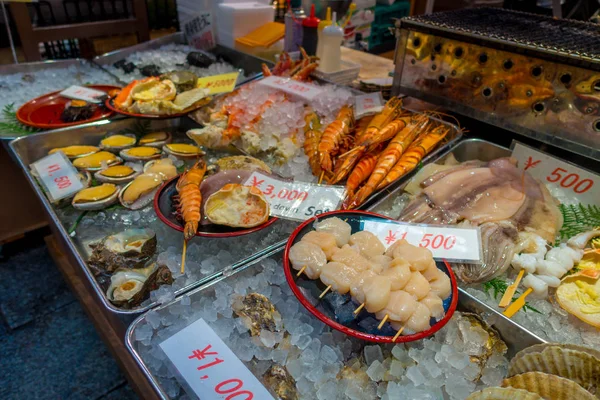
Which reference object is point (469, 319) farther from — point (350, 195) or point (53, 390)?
point (53, 390)

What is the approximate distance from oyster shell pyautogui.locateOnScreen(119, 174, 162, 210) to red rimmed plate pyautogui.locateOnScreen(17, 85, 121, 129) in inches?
31.5

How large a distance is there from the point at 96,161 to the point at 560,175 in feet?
7.77

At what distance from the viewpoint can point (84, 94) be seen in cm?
283

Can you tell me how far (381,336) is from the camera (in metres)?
1.24

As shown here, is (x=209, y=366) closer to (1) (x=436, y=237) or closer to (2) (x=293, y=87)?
(1) (x=436, y=237)

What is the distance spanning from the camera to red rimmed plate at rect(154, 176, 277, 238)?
5.32 ft

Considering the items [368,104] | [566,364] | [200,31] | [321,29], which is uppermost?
[321,29]

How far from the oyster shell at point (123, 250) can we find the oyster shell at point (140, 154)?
615 millimetres

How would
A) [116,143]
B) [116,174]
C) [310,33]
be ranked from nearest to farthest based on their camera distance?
[116,174]
[116,143]
[310,33]

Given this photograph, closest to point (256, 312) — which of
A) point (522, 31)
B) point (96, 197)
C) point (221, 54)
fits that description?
point (96, 197)

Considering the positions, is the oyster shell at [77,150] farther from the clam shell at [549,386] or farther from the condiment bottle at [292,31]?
the clam shell at [549,386]

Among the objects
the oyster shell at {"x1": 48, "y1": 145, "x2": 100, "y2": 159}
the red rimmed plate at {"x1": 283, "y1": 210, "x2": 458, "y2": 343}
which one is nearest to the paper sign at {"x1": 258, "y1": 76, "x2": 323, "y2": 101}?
the oyster shell at {"x1": 48, "y1": 145, "x2": 100, "y2": 159}

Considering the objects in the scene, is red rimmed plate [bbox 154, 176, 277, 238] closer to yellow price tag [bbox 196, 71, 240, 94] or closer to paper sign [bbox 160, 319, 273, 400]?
paper sign [bbox 160, 319, 273, 400]

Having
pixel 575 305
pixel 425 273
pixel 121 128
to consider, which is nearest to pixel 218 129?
pixel 121 128
